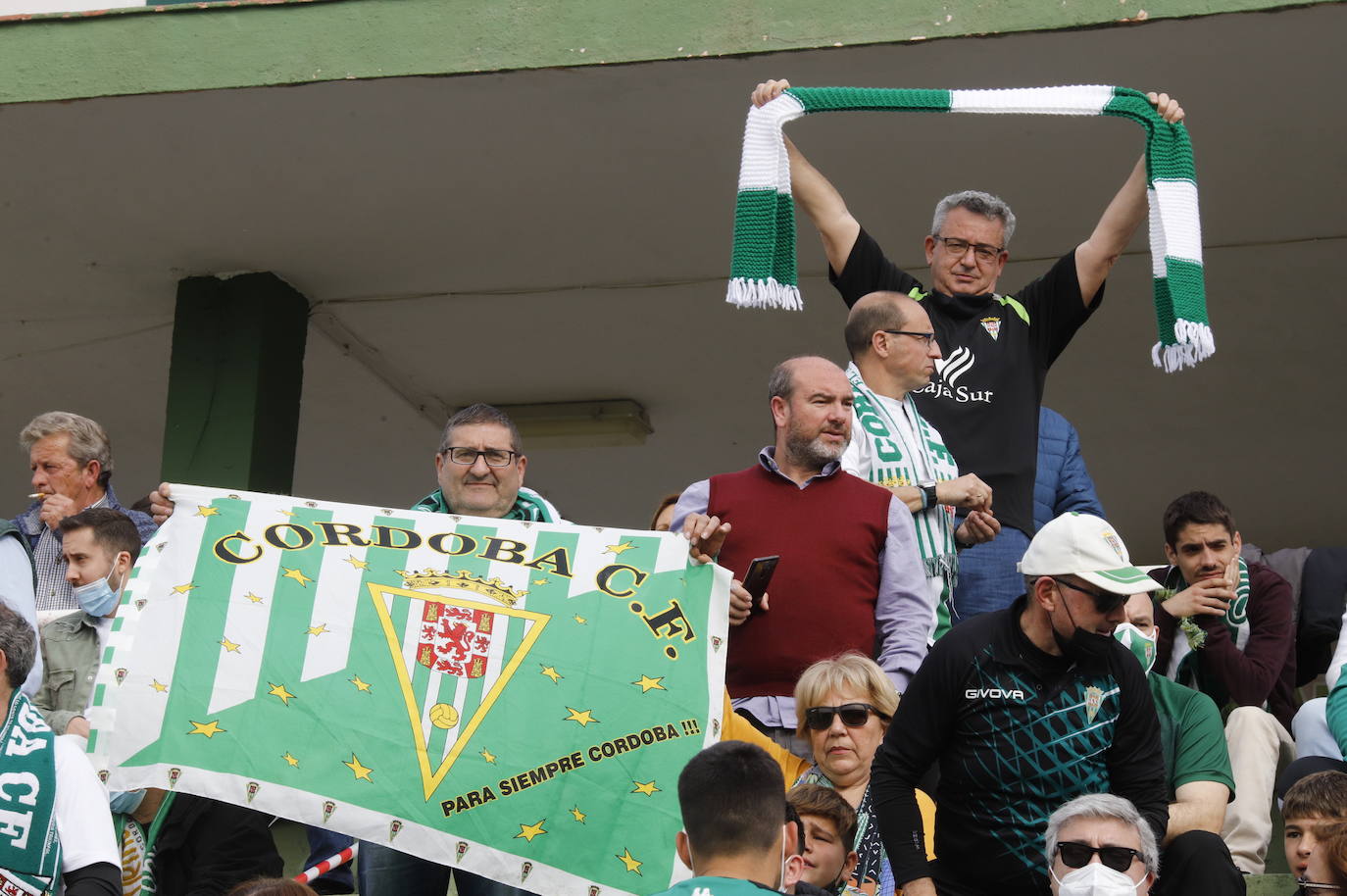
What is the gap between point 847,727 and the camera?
5.25 meters

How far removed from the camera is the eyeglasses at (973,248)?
644cm

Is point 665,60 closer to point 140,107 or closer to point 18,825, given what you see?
point 140,107

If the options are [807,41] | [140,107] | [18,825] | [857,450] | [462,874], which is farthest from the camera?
[140,107]

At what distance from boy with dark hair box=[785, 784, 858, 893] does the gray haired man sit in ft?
9.83

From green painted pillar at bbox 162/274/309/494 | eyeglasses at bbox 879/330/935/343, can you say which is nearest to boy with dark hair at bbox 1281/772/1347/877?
eyeglasses at bbox 879/330/935/343

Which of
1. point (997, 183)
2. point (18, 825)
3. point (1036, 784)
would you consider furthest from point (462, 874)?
point (997, 183)

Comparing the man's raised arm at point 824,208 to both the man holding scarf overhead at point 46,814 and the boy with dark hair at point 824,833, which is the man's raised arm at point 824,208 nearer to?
the boy with dark hair at point 824,833

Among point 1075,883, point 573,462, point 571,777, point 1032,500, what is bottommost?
point 1075,883

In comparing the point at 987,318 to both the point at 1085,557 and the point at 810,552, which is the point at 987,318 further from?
the point at 1085,557

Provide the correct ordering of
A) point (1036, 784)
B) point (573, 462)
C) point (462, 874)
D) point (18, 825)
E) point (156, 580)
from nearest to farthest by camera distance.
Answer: point (18, 825) → point (1036, 784) → point (462, 874) → point (156, 580) → point (573, 462)

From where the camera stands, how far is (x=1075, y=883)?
454 centimetres

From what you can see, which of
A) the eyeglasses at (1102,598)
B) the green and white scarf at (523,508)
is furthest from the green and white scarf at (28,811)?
the eyeglasses at (1102,598)

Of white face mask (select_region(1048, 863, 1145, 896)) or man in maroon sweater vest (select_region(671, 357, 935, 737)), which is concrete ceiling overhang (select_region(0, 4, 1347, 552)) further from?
white face mask (select_region(1048, 863, 1145, 896))

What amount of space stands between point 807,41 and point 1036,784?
3593 millimetres
